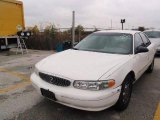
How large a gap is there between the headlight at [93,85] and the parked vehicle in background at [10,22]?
975cm

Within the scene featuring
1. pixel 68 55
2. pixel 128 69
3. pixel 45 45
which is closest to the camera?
pixel 128 69

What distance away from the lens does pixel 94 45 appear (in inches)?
189

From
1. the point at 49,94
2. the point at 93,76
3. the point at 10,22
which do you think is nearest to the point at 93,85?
the point at 93,76

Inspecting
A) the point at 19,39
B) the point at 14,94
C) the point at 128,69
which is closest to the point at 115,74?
the point at 128,69

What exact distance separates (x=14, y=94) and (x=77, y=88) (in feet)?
7.06

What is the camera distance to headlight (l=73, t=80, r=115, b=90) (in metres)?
3.11

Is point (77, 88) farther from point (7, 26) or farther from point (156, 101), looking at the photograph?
point (7, 26)

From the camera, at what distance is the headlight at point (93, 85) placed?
3.11m

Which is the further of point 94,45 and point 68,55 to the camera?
point 94,45

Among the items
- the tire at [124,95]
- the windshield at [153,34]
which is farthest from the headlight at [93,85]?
the windshield at [153,34]

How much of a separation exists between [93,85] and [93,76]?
144 millimetres

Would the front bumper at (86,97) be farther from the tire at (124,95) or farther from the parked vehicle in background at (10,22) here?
the parked vehicle in background at (10,22)

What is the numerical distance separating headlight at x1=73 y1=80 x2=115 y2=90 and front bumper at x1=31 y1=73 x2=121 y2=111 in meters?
0.06

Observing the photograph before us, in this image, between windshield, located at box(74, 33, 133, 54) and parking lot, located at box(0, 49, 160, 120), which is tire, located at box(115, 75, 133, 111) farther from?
windshield, located at box(74, 33, 133, 54)
